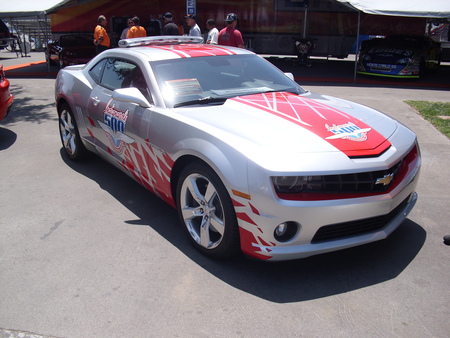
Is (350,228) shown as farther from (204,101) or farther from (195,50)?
(195,50)

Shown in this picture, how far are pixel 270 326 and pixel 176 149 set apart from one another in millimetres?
1574

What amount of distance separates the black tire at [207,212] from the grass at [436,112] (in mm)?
5343

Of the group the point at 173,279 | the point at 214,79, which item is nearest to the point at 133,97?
the point at 214,79

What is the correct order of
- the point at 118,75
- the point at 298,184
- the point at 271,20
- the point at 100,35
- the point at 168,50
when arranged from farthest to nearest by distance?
1. the point at 271,20
2. the point at 100,35
3. the point at 118,75
4. the point at 168,50
5. the point at 298,184

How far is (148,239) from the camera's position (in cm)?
404

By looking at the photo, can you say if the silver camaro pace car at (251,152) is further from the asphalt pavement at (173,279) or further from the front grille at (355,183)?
the asphalt pavement at (173,279)

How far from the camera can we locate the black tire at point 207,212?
10.9ft

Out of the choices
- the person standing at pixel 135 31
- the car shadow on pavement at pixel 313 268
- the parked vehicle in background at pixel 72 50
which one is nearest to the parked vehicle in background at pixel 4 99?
the car shadow on pavement at pixel 313 268

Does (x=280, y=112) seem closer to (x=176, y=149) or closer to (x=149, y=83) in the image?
(x=176, y=149)

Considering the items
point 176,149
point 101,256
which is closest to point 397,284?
point 176,149

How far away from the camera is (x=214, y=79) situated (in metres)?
4.43

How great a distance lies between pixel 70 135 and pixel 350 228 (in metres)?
4.05

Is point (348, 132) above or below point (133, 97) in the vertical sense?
below

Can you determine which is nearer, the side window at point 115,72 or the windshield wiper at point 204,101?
the windshield wiper at point 204,101
